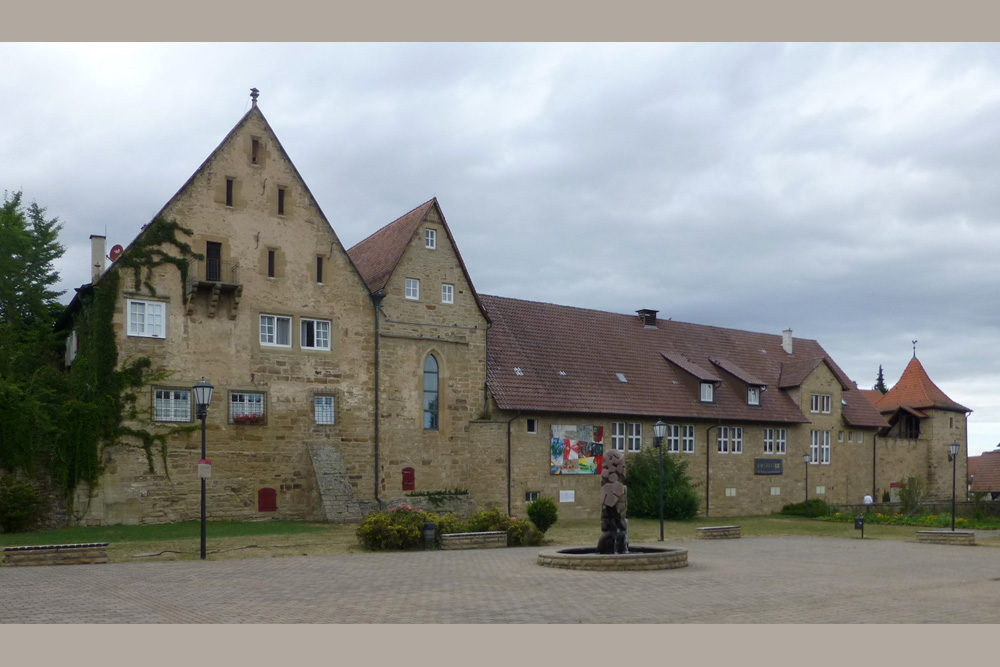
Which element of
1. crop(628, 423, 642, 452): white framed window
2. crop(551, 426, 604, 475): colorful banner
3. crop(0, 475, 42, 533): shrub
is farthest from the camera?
crop(628, 423, 642, 452): white framed window

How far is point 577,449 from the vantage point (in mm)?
40406

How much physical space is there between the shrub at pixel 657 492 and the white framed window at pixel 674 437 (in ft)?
11.5

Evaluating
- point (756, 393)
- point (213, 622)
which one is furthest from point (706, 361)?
Answer: point (213, 622)

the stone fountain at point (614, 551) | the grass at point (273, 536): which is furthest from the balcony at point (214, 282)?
the stone fountain at point (614, 551)

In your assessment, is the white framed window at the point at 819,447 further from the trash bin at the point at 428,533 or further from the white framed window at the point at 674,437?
the trash bin at the point at 428,533

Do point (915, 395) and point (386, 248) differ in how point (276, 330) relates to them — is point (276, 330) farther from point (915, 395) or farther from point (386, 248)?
point (915, 395)

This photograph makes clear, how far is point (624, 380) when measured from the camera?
44.2 meters

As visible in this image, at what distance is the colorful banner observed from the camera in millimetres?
39719

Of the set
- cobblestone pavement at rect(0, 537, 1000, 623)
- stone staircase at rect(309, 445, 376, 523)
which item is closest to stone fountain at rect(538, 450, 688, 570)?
cobblestone pavement at rect(0, 537, 1000, 623)

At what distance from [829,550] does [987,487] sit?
49955mm

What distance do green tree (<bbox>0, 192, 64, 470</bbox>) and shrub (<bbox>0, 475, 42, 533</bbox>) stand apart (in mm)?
880

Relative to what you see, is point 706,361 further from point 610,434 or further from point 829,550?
point 829,550

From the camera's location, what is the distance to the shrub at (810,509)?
148 feet

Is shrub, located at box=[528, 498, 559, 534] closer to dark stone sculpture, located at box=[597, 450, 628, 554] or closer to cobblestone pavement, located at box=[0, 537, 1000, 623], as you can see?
cobblestone pavement, located at box=[0, 537, 1000, 623]
